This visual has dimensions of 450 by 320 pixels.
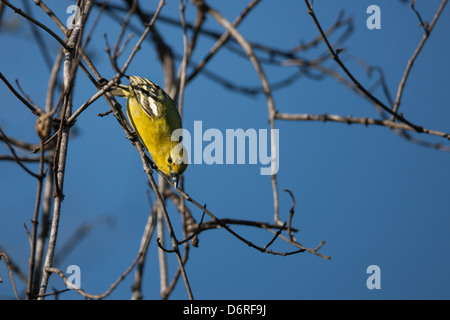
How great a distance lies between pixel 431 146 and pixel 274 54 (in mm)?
2318

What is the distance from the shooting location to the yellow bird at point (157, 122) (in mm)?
4406

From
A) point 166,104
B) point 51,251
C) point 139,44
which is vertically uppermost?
point 166,104

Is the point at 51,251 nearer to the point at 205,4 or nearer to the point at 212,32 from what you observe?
the point at 205,4

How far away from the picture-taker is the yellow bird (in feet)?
14.5

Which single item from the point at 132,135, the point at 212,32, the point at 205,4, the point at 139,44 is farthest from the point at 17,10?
the point at 212,32

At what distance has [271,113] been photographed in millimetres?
3859

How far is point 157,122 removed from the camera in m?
4.43

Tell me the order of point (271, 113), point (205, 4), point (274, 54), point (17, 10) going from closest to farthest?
point (17, 10) < point (271, 113) < point (205, 4) < point (274, 54)
